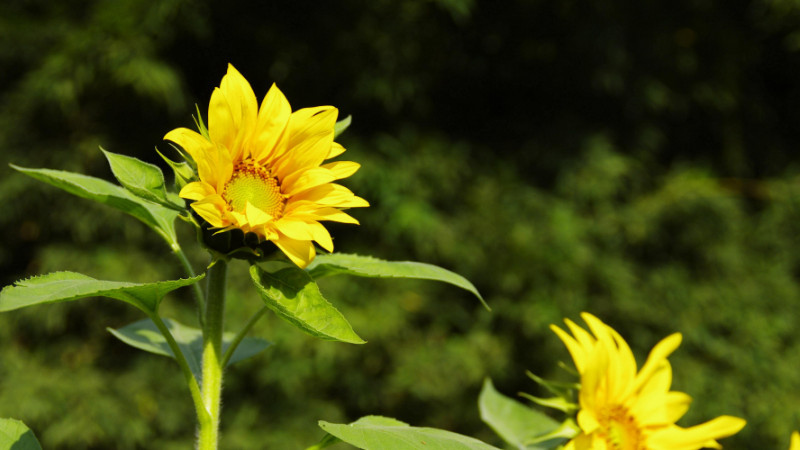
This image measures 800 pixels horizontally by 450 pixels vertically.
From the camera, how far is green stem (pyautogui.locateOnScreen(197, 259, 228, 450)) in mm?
417

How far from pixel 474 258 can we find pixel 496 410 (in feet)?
5.92

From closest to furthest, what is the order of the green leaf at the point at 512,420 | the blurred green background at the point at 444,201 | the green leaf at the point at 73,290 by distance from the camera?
the green leaf at the point at 73,290 → the green leaf at the point at 512,420 → the blurred green background at the point at 444,201

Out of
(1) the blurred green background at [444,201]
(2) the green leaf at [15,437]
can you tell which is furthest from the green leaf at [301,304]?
(1) the blurred green background at [444,201]

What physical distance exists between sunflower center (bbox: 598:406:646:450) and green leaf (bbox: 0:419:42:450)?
0.36 m

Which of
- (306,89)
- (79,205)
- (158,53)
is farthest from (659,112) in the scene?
(79,205)

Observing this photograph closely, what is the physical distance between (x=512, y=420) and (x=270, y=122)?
0.30m

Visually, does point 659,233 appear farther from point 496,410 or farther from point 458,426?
point 496,410

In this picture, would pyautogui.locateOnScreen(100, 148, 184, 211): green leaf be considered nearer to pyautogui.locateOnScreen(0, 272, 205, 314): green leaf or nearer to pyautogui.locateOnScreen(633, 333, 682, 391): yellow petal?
pyautogui.locateOnScreen(0, 272, 205, 314): green leaf

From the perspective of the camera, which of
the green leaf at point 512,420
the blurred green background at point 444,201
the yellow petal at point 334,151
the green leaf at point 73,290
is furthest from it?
the blurred green background at point 444,201

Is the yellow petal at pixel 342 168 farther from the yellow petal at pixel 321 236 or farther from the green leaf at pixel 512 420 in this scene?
the green leaf at pixel 512 420

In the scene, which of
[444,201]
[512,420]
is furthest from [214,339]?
[444,201]

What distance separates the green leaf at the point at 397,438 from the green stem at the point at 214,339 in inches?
3.5

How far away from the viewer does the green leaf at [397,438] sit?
1.11 feet

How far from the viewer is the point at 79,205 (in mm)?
2123
